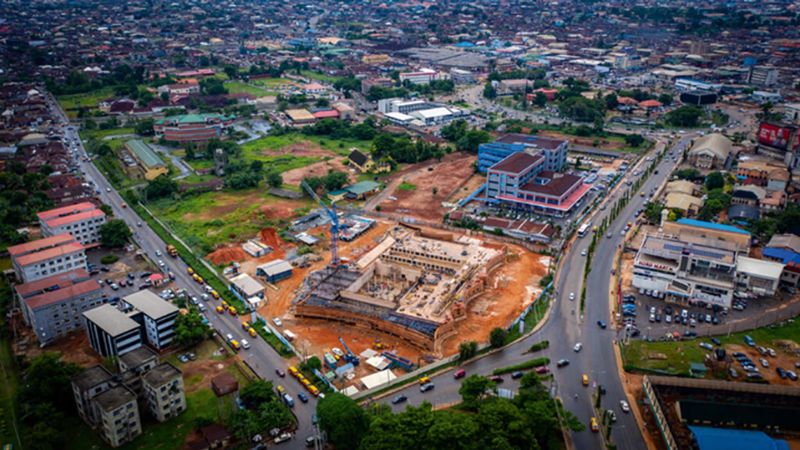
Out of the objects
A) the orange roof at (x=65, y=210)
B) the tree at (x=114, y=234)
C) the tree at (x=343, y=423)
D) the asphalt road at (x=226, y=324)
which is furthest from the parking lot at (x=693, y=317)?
the orange roof at (x=65, y=210)

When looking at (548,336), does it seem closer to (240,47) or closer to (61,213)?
(61,213)

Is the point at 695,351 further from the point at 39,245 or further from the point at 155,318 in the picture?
the point at 39,245

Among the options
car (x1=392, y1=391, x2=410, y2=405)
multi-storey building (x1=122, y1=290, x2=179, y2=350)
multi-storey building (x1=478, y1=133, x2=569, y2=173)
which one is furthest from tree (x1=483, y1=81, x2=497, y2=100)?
car (x1=392, y1=391, x2=410, y2=405)

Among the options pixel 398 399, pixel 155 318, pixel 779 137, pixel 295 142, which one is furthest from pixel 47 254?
pixel 779 137

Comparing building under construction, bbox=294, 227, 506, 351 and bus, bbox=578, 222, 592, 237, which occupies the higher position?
building under construction, bbox=294, 227, 506, 351

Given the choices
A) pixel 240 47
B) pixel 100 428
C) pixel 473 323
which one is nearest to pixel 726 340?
pixel 473 323

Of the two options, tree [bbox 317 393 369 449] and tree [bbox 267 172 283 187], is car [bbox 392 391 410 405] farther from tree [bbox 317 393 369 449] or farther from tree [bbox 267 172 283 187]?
tree [bbox 267 172 283 187]
